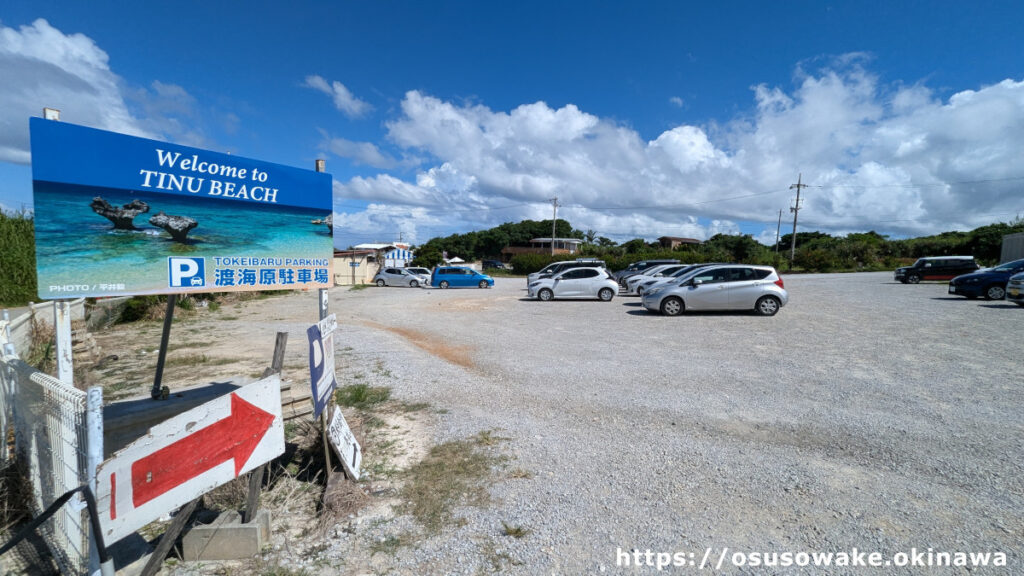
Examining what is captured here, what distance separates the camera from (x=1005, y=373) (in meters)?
6.37

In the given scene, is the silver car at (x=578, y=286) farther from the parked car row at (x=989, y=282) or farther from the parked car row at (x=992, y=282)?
the parked car row at (x=989, y=282)

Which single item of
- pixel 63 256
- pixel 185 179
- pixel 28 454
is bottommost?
pixel 28 454

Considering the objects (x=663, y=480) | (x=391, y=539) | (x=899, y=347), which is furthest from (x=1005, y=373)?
(x=391, y=539)

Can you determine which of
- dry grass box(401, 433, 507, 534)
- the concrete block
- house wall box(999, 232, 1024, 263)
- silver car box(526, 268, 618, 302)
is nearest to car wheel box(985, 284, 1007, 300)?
silver car box(526, 268, 618, 302)

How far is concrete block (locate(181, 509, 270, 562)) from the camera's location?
Answer: 2.72 m

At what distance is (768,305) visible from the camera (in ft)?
41.4

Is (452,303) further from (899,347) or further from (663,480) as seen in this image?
(663,480)

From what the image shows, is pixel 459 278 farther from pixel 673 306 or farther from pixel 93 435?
A: pixel 93 435

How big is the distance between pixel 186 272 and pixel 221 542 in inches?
73.8

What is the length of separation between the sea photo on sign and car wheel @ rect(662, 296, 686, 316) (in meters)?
10.8

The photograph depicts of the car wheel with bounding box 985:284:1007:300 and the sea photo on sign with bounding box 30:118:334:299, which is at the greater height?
the sea photo on sign with bounding box 30:118:334:299

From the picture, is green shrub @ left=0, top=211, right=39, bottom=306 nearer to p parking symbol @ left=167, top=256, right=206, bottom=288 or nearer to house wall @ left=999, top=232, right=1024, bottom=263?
p parking symbol @ left=167, top=256, right=206, bottom=288

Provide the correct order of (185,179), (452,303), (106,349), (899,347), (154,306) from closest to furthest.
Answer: (185,179)
(899,347)
(106,349)
(154,306)
(452,303)

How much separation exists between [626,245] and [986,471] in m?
59.5
